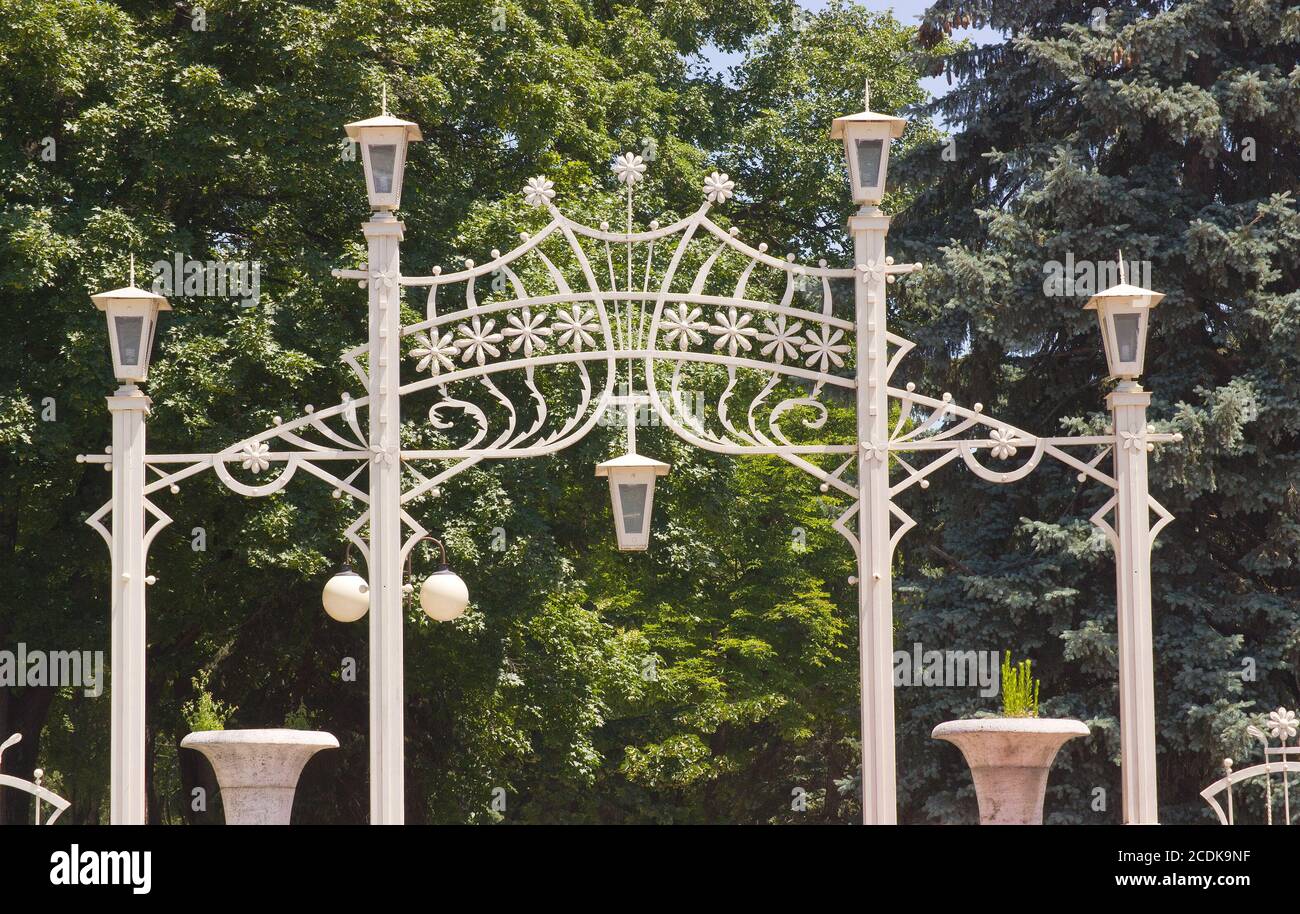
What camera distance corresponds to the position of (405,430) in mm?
16281

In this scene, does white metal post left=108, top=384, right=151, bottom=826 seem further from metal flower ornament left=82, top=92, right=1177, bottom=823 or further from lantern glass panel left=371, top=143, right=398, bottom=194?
lantern glass panel left=371, top=143, right=398, bottom=194

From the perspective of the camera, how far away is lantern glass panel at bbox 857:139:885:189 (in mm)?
9945

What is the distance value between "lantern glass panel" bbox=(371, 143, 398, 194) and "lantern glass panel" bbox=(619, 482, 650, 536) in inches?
83.9

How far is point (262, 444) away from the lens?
10.1m

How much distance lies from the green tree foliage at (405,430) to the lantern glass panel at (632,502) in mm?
6621

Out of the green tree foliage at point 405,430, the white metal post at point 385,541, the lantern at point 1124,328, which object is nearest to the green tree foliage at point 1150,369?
the green tree foliage at point 405,430

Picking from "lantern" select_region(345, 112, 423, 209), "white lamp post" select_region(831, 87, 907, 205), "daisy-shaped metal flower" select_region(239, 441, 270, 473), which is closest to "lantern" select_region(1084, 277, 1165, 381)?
"white lamp post" select_region(831, 87, 907, 205)

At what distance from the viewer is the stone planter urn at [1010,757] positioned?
29.9ft

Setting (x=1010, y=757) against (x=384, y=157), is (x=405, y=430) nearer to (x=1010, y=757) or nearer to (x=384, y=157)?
(x=384, y=157)

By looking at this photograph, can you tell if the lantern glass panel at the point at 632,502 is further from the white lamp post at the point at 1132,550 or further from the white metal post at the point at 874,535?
the white lamp post at the point at 1132,550

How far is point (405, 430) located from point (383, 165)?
6.42 meters

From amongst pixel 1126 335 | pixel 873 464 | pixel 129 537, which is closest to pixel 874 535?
pixel 873 464
